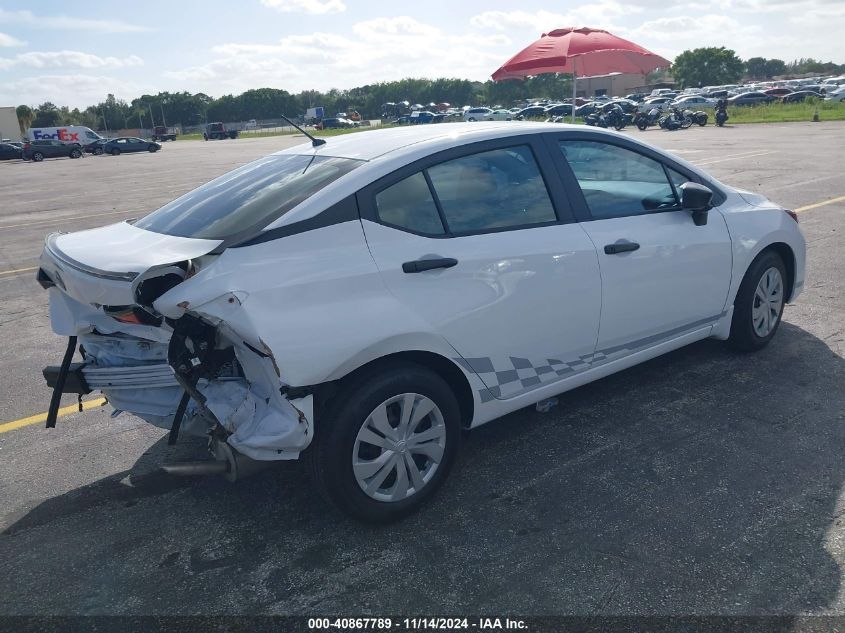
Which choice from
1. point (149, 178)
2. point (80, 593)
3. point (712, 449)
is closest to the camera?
point (80, 593)

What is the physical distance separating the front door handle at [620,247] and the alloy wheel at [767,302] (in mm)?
1399

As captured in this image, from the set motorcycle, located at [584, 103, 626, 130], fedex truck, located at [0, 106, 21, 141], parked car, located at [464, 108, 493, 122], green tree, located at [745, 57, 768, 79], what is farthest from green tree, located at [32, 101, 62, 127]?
green tree, located at [745, 57, 768, 79]

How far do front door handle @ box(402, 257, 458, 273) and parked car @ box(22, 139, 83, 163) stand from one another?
48931 mm

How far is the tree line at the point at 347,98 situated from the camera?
4456 inches

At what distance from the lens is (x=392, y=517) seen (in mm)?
3080

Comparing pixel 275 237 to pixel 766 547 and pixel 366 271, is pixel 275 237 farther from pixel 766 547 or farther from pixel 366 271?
pixel 766 547

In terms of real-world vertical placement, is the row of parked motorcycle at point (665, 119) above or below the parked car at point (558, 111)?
below

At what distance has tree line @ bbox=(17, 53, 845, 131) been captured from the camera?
113m

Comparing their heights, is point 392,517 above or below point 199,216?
below

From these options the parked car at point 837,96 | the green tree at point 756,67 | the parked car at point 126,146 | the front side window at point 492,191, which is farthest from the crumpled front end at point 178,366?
the green tree at point 756,67

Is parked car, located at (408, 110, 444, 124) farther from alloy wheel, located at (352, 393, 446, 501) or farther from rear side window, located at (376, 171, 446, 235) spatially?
alloy wheel, located at (352, 393, 446, 501)

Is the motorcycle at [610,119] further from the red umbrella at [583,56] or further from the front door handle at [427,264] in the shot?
the front door handle at [427,264]

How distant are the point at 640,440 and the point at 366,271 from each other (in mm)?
1857

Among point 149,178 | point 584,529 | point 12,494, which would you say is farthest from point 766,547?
point 149,178
